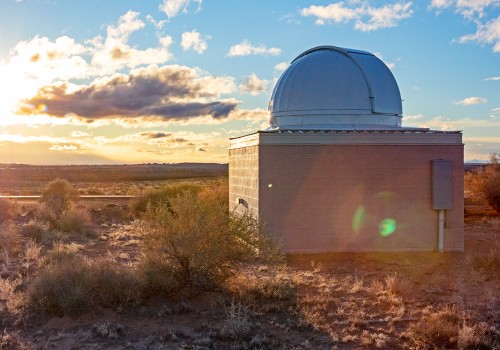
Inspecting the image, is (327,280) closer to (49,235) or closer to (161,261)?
(161,261)

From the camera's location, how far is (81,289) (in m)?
9.74

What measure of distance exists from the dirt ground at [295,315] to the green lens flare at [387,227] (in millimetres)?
2220

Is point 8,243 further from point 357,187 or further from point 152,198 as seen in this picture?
point 152,198

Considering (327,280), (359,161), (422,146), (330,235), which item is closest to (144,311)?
(327,280)

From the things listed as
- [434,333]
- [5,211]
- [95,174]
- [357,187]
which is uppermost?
[357,187]

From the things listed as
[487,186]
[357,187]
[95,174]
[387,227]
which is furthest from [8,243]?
[95,174]

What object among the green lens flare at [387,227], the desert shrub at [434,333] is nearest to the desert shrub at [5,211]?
the green lens flare at [387,227]

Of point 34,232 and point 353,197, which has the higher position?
point 353,197

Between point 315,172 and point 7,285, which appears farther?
point 315,172

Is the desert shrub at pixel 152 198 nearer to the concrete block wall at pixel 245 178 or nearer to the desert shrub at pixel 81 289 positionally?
the concrete block wall at pixel 245 178

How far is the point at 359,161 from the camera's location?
641 inches

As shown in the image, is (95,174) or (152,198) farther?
(95,174)

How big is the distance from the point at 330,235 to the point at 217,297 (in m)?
6.48

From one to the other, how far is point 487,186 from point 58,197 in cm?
2154
